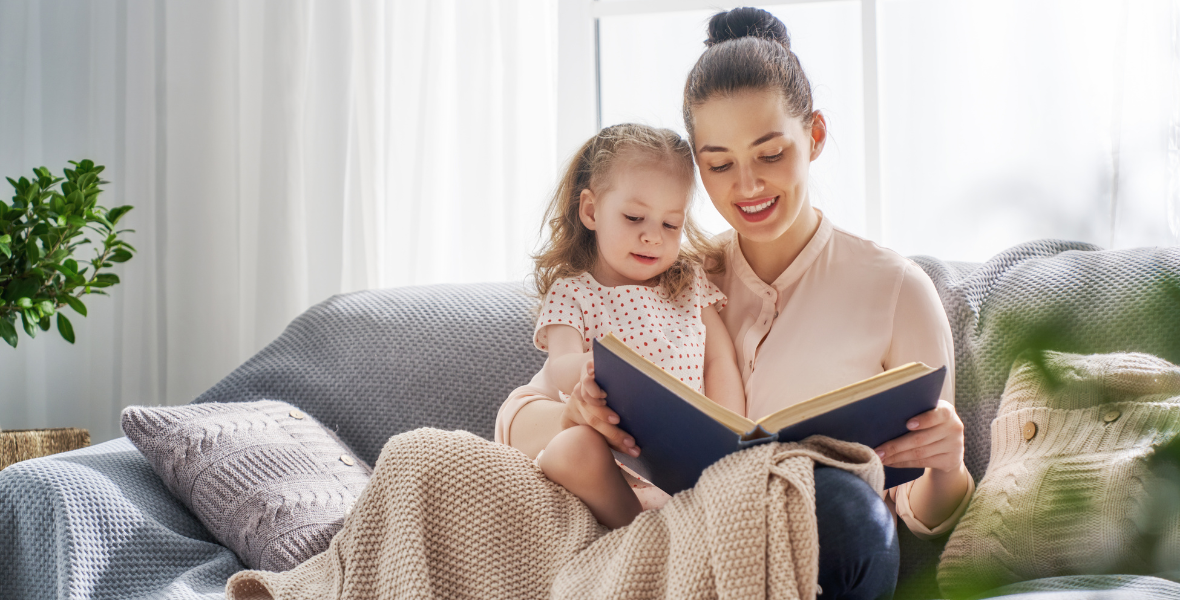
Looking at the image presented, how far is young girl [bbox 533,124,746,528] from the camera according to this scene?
1.23 meters

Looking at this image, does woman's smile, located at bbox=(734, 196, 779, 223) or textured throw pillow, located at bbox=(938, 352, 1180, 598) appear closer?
textured throw pillow, located at bbox=(938, 352, 1180, 598)

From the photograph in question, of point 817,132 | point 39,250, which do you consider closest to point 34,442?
point 39,250

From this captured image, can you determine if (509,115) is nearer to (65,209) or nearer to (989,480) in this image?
(65,209)

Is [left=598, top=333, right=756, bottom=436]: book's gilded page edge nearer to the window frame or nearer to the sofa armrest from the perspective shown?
the sofa armrest

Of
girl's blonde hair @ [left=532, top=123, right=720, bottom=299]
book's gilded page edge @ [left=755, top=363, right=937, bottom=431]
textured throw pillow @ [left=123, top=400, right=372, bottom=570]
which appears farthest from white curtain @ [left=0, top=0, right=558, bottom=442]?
book's gilded page edge @ [left=755, top=363, right=937, bottom=431]

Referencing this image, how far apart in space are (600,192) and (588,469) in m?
0.51

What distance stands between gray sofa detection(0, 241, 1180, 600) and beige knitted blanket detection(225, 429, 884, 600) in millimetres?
258

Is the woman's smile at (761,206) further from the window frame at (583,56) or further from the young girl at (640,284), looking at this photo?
the window frame at (583,56)

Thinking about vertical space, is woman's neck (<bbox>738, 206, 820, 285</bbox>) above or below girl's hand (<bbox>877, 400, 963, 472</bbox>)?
above

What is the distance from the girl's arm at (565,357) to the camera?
1.17 m

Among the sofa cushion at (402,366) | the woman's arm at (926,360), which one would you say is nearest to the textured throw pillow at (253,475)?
the sofa cushion at (402,366)

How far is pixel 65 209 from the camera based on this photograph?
1.95 m

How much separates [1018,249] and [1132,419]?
0.64m

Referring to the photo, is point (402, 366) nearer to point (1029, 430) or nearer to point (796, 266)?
point (796, 266)
